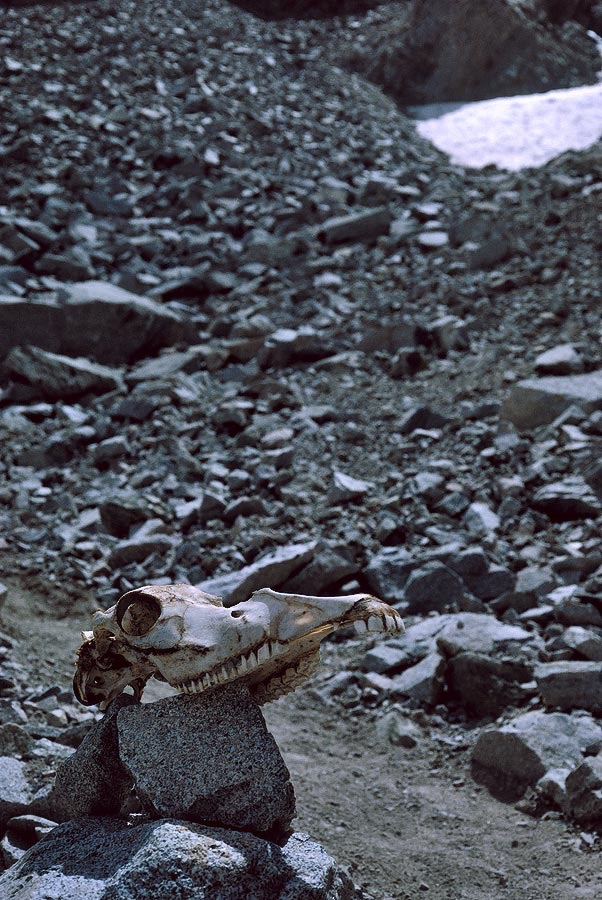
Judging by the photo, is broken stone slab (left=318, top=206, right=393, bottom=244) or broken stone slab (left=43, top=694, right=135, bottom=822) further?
broken stone slab (left=318, top=206, right=393, bottom=244)

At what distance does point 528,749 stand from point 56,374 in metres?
6.23

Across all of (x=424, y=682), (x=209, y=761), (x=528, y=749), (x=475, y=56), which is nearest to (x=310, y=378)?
(x=424, y=682)

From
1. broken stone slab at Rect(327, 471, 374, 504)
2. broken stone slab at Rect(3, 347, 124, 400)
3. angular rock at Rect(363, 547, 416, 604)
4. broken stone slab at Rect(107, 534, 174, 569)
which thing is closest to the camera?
angular rock at Rect(363, 547, 416, 604)

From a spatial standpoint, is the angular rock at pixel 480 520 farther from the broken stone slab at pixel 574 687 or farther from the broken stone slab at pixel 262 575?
the broken stone slab at pixel 574 687

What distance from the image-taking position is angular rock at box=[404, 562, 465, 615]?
6.44 metres

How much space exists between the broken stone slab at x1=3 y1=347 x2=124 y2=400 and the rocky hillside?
0.03 metres

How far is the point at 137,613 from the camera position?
3.09 meters

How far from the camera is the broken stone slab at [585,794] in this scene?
4.29 metres

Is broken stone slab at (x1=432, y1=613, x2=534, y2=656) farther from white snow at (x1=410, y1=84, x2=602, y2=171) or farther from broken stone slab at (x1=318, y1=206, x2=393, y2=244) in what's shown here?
white snow at (x1=410, y1=84, x2=602, y2=171)

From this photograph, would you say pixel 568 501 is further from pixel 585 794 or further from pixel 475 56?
pixel 475 56

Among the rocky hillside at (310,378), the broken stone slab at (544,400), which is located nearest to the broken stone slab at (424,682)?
the rocky hillside at (310,378)

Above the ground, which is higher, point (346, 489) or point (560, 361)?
point (560, 361)

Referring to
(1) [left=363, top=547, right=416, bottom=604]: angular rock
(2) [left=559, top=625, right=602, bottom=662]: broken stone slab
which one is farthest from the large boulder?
(2) [left=559, top=625, right=602, bottom=662]: broken stone slab

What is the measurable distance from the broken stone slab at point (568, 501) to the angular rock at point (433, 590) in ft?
3.46
